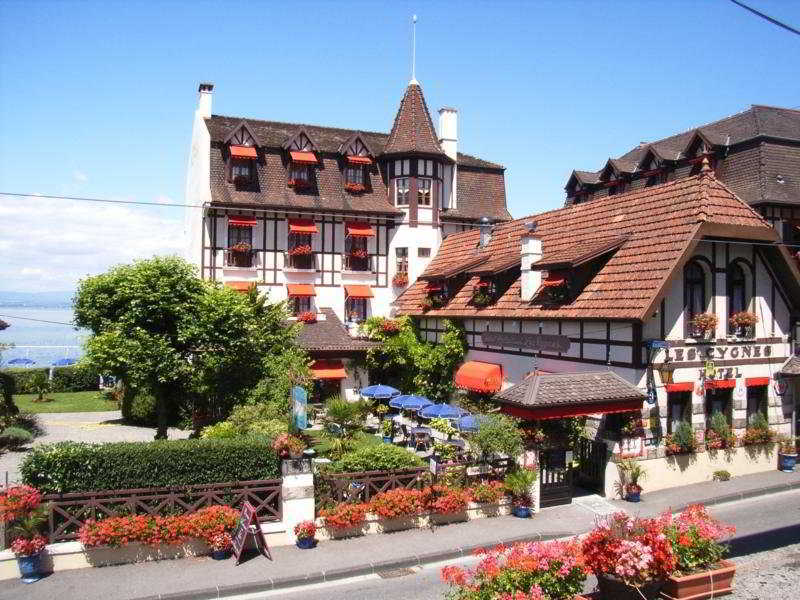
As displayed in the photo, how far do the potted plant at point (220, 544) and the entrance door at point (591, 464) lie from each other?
381 inches

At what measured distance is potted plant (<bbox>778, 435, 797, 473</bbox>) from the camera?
2052 centimetres

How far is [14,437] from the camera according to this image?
23.2 meters

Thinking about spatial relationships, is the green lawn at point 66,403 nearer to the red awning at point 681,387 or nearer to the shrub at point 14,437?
the shrub at point 14,437

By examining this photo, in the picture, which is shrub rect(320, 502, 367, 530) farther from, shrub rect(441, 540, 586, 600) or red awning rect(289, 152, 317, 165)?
red awning rect(289, 152, 317, 165)

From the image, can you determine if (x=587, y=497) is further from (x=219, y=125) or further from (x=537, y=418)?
(x=219, y=125)

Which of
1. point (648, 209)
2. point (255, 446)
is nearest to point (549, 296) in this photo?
point (648, 209)

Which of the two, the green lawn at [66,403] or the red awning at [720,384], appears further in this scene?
the green lawn at [66,403]

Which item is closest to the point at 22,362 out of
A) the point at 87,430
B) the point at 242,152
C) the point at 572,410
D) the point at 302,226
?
the point at 87,430

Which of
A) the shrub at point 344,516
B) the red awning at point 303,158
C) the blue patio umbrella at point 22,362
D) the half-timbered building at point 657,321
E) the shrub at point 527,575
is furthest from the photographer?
the blue patio umbrella at point 22,362

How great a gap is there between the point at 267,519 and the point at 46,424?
16604mm

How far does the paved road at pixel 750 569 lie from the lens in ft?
30.7

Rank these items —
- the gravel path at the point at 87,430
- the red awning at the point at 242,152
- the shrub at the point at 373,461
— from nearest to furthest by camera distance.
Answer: the shrub at the point at 373,461 → the gravel path at the point at 87,430 → the red awning at the point at 242,152

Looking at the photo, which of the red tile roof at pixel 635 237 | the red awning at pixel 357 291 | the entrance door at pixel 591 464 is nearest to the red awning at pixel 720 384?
the red tile roof at pixel 635 237

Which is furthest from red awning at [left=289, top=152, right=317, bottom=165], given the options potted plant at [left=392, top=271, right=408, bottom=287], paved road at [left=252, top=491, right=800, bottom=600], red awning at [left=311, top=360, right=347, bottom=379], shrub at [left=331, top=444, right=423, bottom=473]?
paved road at [left=252, top=491, right=800, bottom=600]
